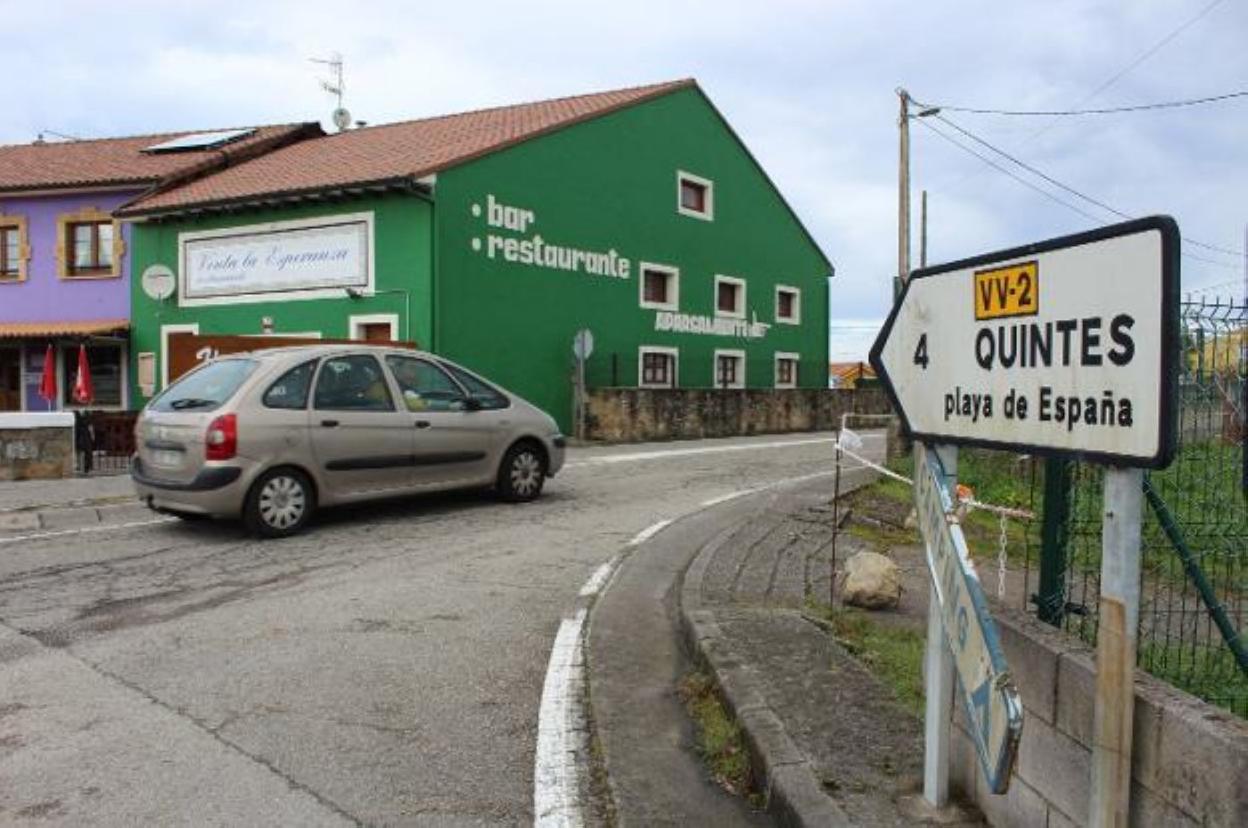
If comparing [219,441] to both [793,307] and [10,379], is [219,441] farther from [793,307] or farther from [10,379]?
[793,307]

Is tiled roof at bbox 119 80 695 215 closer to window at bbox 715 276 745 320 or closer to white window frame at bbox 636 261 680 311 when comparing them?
white window frame at bbox 636 261 680 311

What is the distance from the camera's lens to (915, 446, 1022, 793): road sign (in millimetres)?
2268

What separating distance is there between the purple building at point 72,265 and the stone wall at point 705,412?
40.1ft

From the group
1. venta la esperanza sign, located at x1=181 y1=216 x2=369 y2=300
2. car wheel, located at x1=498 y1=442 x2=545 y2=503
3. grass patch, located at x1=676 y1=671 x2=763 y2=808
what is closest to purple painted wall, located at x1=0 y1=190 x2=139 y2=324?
venta la esperanza sign, located at x1=181 y1=216 x2=369 y2=300

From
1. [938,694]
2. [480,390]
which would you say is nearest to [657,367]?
[480,390]

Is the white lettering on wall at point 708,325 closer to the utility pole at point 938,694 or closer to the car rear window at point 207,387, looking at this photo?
the car rear window at point 207,387

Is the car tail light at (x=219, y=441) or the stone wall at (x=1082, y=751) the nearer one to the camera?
the stone wall at (x=1082, y=751)

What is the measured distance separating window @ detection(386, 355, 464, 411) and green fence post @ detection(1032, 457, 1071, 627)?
6584 millimetres

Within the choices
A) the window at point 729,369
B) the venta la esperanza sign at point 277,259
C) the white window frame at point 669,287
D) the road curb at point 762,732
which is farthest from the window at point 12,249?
the road curb at point 762,732

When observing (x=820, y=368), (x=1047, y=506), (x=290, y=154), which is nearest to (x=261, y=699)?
(x=1047, y=506)

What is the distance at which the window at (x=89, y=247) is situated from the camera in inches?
986

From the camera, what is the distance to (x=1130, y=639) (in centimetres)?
226

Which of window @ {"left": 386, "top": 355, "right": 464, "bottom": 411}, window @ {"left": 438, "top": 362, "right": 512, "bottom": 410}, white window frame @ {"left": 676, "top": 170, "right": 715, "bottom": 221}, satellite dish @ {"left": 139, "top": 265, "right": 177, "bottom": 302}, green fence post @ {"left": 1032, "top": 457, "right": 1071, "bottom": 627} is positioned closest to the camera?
green fence post @ {"left": 1032, "top": 457, "right": 1071, "bottom": 627}

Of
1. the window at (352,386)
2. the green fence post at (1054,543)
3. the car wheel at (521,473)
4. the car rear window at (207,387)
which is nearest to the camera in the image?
the green fence post at (1054,543)
